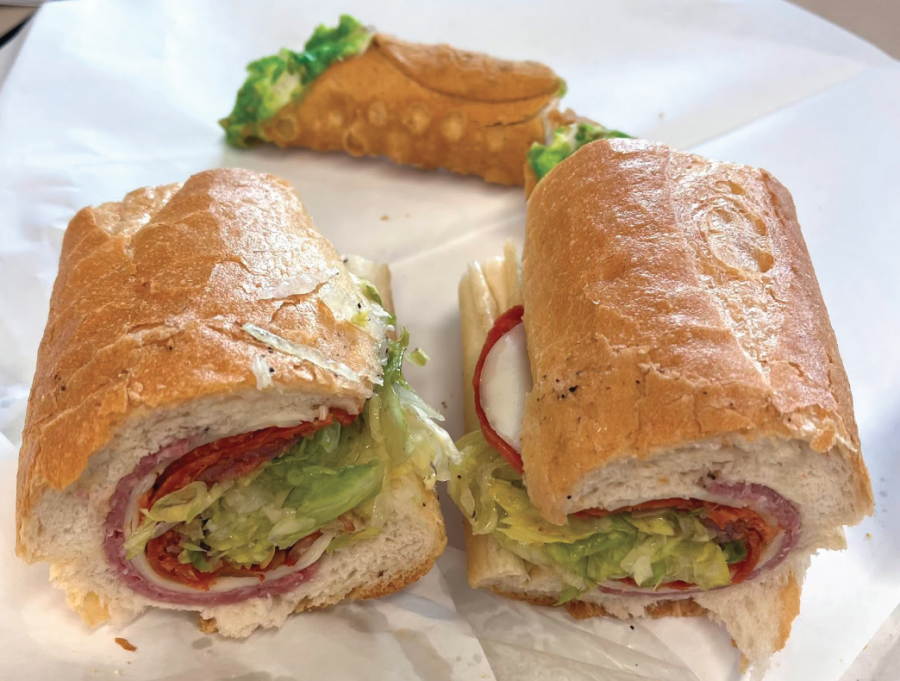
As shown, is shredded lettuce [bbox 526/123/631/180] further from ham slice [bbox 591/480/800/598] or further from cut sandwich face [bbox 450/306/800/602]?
ham slice [bbox 591/480/800/598]

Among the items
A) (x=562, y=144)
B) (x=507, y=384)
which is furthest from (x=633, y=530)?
(x=562, y=144)

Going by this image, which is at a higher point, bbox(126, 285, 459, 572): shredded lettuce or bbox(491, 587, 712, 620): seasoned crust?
bbox(126, 285, 459, 572): shredded lettuce

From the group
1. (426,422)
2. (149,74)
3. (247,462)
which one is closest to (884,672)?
(426,422)

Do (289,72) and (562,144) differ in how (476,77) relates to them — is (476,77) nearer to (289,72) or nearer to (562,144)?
(562,144)

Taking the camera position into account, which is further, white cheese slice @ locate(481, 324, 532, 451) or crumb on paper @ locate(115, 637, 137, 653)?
white cheese slice @ locate(481, 324, 532, 451)

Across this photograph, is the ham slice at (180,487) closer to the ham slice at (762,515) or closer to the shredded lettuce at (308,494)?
the shredded lettuce at (308,494)

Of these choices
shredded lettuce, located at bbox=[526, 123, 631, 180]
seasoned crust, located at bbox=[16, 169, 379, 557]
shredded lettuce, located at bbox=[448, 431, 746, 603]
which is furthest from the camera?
shredded lettuce, located at bbox=[526, 123, 631, 180]

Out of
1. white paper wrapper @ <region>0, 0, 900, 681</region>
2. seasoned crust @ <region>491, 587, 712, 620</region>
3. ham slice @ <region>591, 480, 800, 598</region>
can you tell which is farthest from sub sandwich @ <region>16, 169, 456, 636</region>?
ham slice @ <region>591, 480, 800, 598</region>
